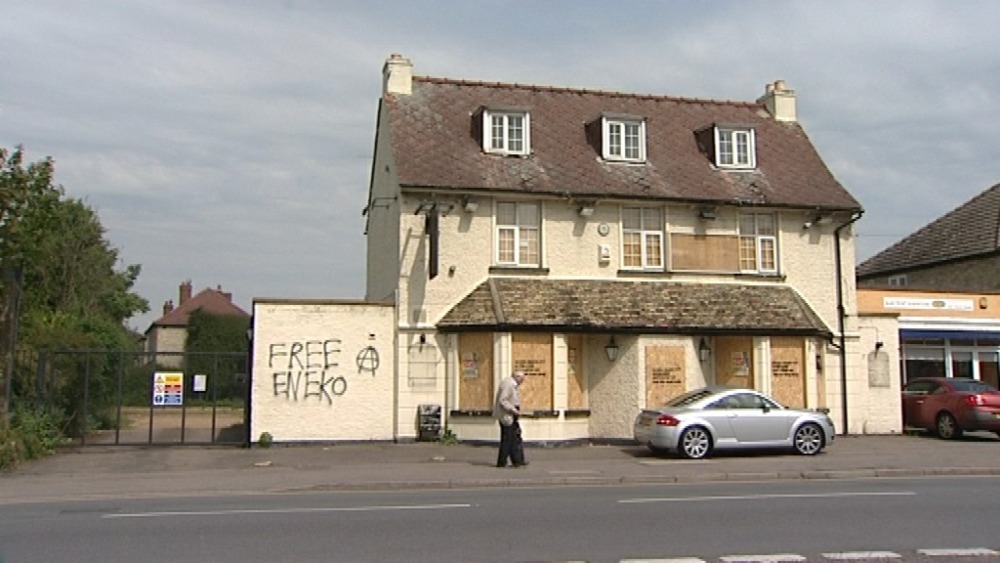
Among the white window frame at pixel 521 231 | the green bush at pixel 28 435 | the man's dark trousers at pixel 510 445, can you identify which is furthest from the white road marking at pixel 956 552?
the green bush at pixel 28 435

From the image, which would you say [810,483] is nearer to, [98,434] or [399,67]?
[399,67]

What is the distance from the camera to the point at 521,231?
23.0 metres

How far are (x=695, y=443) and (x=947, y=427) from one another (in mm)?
8543

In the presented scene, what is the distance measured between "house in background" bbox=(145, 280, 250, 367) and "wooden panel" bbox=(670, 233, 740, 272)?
41632 millimetres

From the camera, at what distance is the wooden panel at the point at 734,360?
2289cm

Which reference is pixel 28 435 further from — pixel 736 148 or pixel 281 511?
pixel 736 148

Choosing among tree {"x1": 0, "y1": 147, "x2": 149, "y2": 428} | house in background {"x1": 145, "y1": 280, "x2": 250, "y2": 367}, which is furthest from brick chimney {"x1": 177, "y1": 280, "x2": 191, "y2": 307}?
tree {"x1": 0, "y1": 147, "x2": 149, "y2": 428}

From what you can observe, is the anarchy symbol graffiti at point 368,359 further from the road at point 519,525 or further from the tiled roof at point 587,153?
the road at point 519,525

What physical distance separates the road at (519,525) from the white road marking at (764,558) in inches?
1.6

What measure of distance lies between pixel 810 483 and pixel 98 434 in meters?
17.6

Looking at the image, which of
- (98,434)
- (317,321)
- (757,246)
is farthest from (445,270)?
(98,434)

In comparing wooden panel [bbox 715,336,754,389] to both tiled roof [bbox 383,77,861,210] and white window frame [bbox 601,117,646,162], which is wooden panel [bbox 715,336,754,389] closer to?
tiled roof [bbox 383,77,861,210]

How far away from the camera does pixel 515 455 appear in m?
17.2

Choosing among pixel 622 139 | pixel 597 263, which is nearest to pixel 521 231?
pixel 597 263
